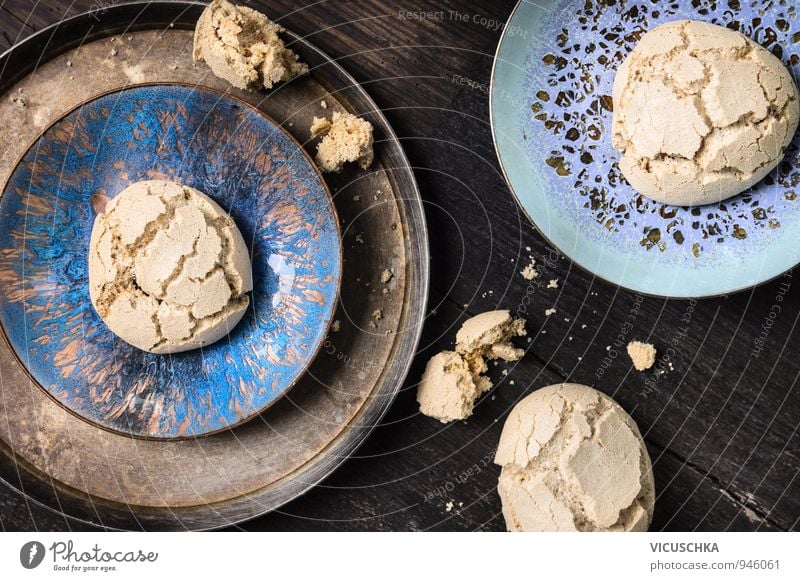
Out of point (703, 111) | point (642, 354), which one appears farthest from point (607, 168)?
point (642, 354)

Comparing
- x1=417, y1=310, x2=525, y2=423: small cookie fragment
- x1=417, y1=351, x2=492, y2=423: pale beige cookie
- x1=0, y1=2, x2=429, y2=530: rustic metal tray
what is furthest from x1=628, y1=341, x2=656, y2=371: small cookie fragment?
x1=0, y1=2, x2=429, y2=530: rustic metal tray

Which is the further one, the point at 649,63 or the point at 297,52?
the point at 297,52

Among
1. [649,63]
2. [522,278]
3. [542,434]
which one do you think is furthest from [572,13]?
[542,434]

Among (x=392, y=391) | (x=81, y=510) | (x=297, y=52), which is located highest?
(x=297, y=52)

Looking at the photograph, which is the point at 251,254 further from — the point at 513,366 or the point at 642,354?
the point at 642,354

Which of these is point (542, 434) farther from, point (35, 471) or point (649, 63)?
point (35, 471)

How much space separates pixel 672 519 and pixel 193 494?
3.60ft

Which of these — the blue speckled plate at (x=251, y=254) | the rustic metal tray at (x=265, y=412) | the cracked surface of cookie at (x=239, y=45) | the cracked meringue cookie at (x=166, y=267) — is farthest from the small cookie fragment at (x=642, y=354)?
the cracked surface of cookie at (x=239, y=45)

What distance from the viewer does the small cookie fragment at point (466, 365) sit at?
1323 millimetres

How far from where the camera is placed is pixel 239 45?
47.8 inches

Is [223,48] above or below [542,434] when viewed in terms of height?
above

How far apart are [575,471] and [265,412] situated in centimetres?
68

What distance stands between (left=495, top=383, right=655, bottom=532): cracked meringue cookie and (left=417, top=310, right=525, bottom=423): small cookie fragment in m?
0.12

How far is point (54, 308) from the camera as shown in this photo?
4.30 ft
